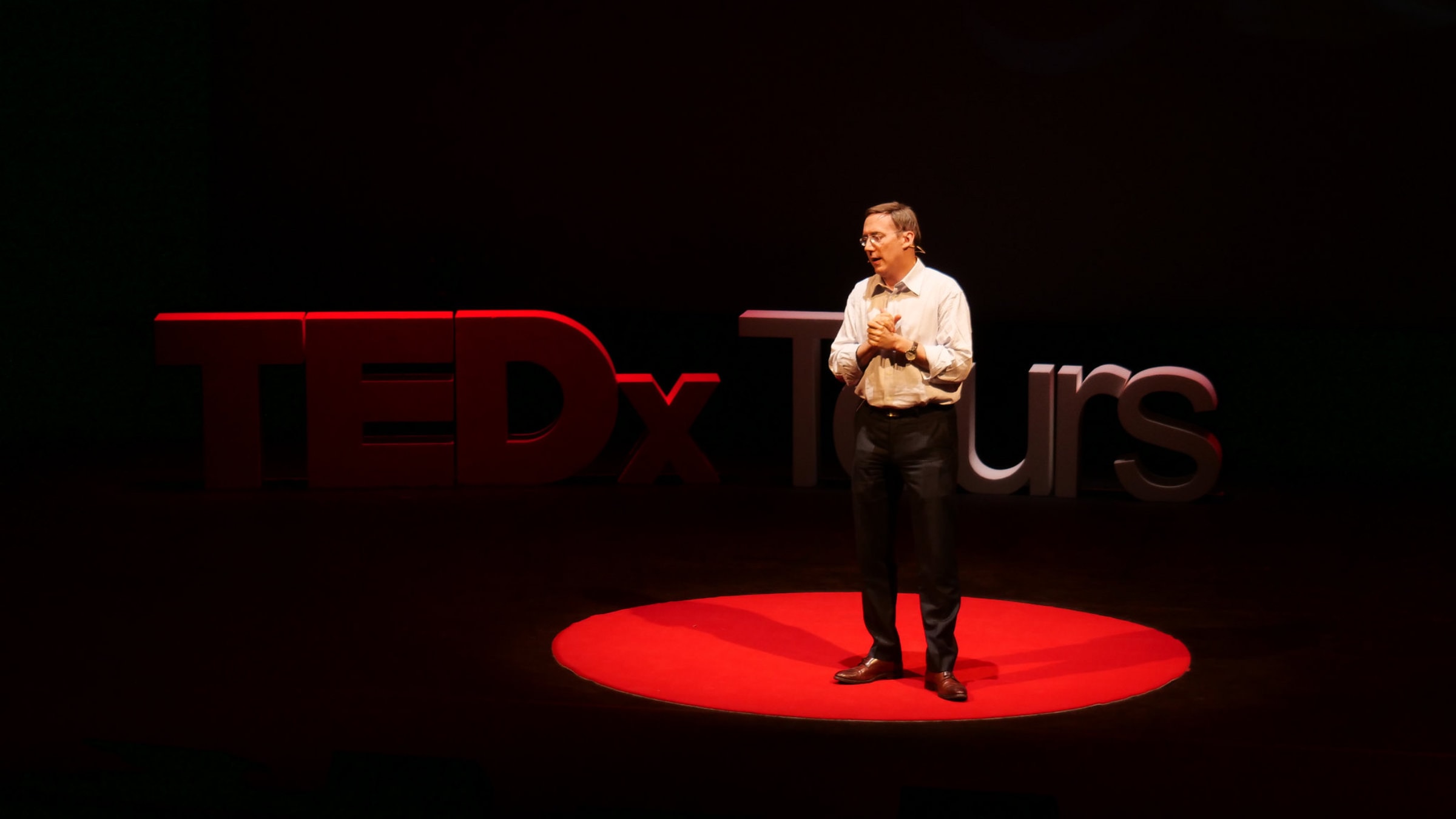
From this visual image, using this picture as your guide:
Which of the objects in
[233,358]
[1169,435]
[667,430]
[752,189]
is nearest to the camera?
[1169,435]

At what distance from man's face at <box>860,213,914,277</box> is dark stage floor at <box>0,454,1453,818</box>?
1293mm

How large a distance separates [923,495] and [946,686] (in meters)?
0.54

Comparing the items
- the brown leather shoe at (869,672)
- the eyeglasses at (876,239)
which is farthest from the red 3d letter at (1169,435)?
the eyeglasses at (876,239)

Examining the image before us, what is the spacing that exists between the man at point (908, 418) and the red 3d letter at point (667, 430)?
4338 mm

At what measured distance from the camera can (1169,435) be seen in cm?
843

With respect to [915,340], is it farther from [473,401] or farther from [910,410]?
[473,401]

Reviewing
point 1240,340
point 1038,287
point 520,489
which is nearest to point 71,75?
point 520,489

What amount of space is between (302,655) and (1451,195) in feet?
21.9

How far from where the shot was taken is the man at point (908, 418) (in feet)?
14.5

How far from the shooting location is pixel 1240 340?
9250mm

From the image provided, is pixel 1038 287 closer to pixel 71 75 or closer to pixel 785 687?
pixel 785 687

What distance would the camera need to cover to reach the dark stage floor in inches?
152

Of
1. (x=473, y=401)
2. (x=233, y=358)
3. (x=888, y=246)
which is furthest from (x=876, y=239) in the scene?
(x=233, y=358)

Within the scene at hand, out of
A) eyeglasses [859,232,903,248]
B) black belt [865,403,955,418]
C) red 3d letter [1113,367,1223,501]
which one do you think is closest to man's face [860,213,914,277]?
eyeglasses [859,232,903,248]
